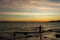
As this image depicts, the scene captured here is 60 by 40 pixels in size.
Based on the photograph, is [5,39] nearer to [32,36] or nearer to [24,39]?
[24,39]

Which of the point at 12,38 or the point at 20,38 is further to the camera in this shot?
the point at 20,38

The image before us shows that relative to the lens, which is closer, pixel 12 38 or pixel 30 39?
pixel 12 38

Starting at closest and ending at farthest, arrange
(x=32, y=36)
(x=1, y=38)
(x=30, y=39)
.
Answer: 1. (x=1, y=38)
2. (x=30, y=39)
3. (x=32, y=36)

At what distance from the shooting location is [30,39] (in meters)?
10.1

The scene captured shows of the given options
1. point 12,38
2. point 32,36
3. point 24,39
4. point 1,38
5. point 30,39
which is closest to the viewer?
point 12,38

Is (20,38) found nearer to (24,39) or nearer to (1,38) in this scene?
(24,39)

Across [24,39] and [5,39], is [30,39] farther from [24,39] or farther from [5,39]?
[5,39]

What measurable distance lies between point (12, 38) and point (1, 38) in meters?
1.11

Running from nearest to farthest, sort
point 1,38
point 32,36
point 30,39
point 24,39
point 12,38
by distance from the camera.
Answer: point 12,38, point 1,38, point 24,39, point 30,39, point 32,36

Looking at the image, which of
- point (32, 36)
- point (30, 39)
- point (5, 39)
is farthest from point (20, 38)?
point (32, 36)

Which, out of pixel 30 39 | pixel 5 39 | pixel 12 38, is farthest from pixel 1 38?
pixel 30 39

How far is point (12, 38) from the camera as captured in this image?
6.21m

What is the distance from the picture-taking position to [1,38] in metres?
7.11

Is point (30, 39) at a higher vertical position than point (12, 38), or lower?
lower
